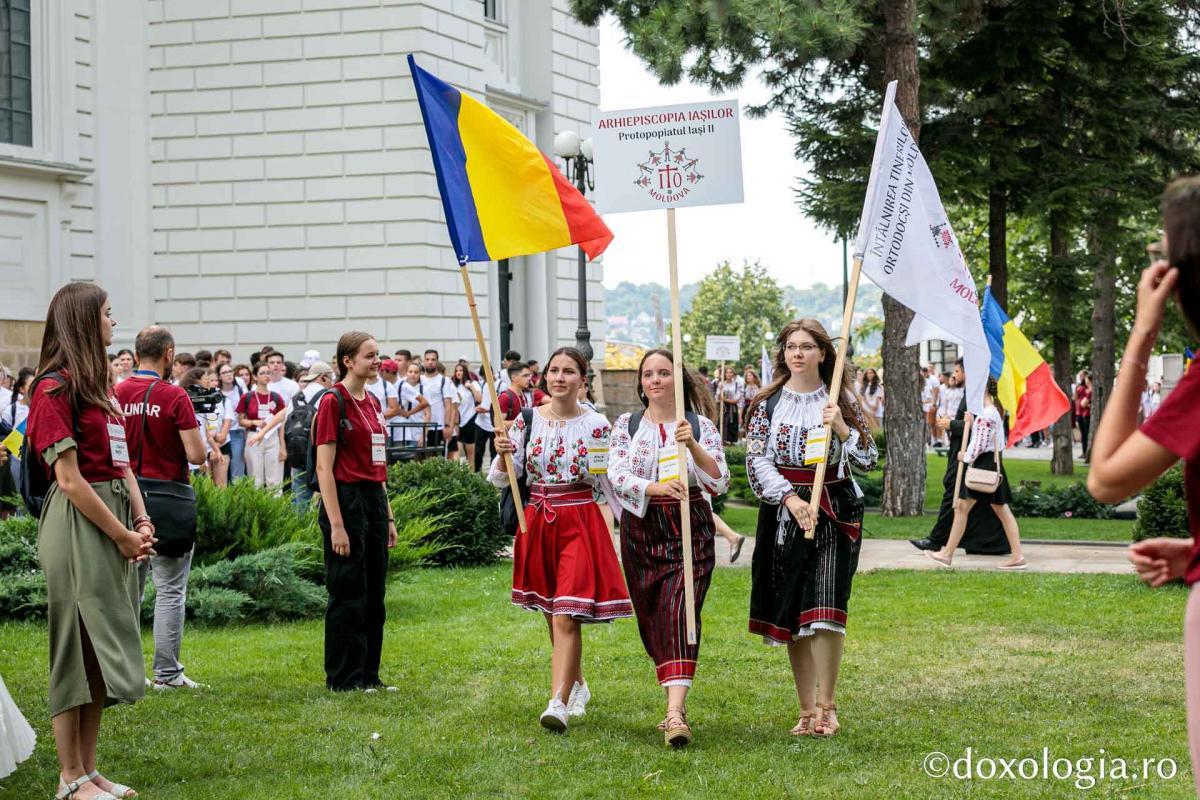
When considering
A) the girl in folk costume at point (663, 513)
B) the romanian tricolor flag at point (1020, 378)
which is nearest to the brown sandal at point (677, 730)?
the girl in folk costume at point (663, 513)

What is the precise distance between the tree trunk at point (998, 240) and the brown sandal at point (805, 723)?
58.1 ft

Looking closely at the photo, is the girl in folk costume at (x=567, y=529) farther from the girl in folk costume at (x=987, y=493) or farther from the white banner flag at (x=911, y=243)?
the girl in folk costume at (x=987, y=493)

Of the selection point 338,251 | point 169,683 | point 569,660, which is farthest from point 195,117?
point 569,660

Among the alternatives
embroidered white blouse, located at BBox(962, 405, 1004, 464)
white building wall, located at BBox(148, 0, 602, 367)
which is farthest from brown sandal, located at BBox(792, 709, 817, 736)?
white building wall, located at BBox(148, 0, 602, 367)

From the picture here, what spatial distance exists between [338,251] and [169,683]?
1642 cm

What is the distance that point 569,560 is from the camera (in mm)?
7734

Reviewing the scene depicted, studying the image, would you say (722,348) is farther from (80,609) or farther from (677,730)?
(80,609)

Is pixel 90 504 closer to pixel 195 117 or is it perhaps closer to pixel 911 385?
pixel 911 385

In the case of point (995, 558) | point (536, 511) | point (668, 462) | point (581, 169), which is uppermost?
point (581, 169)

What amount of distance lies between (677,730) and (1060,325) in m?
22.5

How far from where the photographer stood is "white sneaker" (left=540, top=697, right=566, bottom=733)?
7.47 metres

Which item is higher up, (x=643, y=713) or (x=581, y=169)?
(x=581, y=169)

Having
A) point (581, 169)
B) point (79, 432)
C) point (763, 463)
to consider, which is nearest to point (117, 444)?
point (79, 432)

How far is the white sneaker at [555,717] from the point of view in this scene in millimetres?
7473
